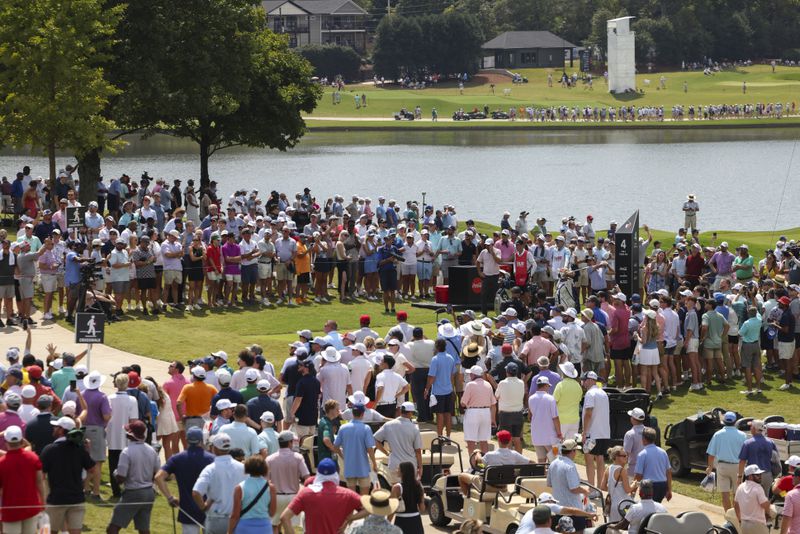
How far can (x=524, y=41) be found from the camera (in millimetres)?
148375

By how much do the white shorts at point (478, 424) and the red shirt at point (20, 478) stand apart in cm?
651

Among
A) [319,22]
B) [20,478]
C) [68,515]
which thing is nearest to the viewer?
[68,515]

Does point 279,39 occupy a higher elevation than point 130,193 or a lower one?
higher

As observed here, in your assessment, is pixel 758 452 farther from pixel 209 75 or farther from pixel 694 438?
pixel 209 75

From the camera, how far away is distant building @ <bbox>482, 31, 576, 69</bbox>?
149 meters

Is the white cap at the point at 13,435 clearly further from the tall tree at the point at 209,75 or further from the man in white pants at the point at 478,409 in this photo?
the tall tree at the point at 209,75

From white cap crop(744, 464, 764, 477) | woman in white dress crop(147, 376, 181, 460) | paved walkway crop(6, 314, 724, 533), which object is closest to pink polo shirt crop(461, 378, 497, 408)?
paved walkway crop(6, 314, 724, 533)

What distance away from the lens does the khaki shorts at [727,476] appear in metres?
16.0

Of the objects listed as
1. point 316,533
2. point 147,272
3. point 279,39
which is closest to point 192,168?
point 279,39

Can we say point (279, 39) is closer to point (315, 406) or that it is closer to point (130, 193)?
point (130, 193)

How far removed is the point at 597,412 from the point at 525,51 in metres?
135

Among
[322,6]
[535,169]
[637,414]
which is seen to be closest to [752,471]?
[637,414]

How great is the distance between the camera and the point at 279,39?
163 ft

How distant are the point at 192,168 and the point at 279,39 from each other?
30713 millimetres
